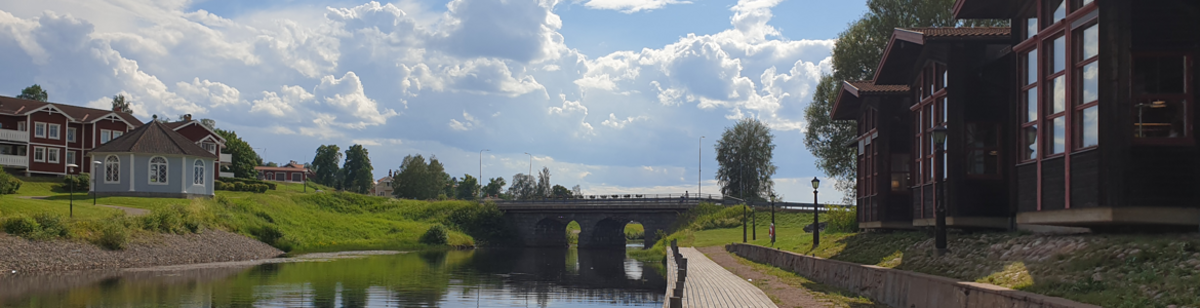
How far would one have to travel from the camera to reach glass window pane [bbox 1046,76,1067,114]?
18.0 metres

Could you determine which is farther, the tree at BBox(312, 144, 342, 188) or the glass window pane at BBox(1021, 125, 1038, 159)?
the tree at BBox(312, 144, 342, 188)

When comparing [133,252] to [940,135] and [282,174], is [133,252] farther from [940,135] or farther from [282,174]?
[282,174]

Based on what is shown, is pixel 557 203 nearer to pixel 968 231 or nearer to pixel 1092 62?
pixel 968 231

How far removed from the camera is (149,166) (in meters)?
62.8

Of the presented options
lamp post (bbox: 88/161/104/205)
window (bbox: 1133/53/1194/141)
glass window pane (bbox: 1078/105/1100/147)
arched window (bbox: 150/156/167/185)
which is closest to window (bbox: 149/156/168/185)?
arched window (bbox: 150/156/167/185)

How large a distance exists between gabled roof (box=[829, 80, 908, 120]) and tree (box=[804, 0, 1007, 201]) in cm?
958

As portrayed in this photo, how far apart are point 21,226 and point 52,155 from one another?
40.0 meters

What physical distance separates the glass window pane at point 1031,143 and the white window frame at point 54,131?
76.6 metres

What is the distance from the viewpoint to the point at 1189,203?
1609cm

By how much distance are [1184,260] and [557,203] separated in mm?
80917

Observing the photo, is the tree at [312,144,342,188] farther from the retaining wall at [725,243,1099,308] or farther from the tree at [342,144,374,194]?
the retaining wall at [725,243,1099,308]

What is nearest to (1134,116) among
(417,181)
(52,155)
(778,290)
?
(778,290)

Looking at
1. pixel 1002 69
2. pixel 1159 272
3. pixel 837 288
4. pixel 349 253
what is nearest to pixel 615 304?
pixel 837 288

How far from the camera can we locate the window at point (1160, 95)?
1630 centimetres
